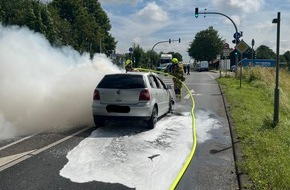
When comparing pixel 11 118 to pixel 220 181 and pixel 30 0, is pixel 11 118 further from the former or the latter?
pixel 30 0

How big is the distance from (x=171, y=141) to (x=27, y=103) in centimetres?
461

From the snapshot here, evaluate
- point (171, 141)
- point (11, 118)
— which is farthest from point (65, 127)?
point (171, 141)

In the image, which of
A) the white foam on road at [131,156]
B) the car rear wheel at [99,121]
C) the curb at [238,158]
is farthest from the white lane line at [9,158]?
the curb at [238,158]

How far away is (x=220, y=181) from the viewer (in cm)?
593

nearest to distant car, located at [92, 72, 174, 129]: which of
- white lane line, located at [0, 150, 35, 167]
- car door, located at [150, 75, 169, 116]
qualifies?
car door, located at [150, 75, 169, 116]

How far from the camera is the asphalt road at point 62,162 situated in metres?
5.70

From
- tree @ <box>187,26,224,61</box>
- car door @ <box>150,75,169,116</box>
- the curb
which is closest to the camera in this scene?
the curb

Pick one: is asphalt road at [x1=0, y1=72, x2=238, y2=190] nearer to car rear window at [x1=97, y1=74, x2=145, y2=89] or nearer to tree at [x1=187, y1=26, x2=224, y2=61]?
car rear window at [x1=97, y1=74, x2=145, y2=89]

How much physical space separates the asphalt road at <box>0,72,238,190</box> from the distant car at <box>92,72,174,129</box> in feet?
2.27

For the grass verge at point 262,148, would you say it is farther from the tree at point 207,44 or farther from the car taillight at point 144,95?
the tree at point 207,44

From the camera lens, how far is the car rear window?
9781 millimetres

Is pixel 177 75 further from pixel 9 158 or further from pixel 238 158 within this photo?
pixel 9 158

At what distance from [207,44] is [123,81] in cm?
8117

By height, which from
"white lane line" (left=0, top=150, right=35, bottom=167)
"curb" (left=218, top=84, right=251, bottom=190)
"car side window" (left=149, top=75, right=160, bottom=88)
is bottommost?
"curb" (left=218, top=84, right=251, bottom=190)
